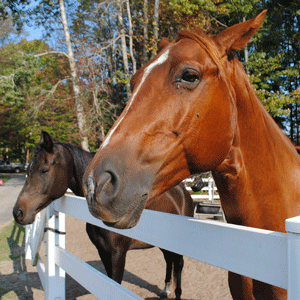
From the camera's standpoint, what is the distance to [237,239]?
0.94 metres

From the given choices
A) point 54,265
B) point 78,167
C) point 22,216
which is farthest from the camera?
point 78,167

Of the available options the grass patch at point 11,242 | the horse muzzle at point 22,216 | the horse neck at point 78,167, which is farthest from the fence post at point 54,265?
the grass patch at point 11,242

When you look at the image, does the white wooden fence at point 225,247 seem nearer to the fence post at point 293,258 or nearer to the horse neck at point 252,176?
the fence post at point 293,258

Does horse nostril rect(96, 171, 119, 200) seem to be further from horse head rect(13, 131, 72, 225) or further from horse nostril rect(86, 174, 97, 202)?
horse head rect(13, 131, 72, 225)

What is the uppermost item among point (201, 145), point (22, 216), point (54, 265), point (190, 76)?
point (190, 76)

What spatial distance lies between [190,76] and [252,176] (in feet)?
2.16

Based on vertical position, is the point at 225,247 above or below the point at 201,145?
below

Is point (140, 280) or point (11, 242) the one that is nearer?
point (140, 280)

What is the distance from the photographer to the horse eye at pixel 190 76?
1.23 metres

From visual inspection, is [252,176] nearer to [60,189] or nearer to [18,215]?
[60,189]

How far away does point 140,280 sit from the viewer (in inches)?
189

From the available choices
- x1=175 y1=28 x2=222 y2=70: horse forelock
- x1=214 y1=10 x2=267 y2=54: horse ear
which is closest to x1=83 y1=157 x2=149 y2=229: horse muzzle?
x1=175 y1=28 x2=222 y2=70: horse forelock

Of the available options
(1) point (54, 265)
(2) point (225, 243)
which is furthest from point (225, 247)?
(1) point (54, 265)

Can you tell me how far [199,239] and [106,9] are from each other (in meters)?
14.3
